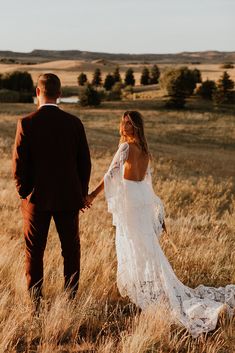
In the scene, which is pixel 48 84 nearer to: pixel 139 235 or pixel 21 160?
pixel 21 160

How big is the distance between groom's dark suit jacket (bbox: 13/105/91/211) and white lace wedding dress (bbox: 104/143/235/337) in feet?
2.63

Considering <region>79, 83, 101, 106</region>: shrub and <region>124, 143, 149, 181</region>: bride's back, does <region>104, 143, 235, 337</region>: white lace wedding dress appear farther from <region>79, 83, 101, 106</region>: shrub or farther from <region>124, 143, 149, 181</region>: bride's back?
<region>79, 83, 101, 106</region>: shrub

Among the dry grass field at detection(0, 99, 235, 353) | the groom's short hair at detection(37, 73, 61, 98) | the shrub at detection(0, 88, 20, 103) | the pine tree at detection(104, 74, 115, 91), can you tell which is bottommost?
the shrub at detection(0, 88, 20, 103)

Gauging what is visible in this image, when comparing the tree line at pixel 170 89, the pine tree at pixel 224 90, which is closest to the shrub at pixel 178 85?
the tree line at pixel 170 89

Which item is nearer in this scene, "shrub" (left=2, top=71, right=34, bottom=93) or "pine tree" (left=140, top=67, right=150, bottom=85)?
"shrub" (left=2, top=71, right=34, bottom=93)

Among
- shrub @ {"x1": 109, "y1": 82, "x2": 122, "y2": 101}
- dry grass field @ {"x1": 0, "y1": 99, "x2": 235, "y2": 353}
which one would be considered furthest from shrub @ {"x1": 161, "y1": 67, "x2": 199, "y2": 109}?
dry grass field @ {"x1": 0, "y1": 99, "x2": 235, "y2": 353}

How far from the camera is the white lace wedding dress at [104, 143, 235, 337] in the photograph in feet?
15.2

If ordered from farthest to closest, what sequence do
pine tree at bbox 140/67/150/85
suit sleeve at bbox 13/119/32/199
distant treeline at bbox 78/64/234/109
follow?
pine tree at bbox 140/67/150/85 < distant treeline at bbox 78/64/234/109 < suit sleeve at bbox 13/119/32/199

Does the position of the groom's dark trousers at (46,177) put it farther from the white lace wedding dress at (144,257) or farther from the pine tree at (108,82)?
the pine tree at (108,82)

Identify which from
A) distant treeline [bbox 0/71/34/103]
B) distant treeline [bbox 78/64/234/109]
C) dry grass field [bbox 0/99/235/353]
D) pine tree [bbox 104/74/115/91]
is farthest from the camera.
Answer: pine tree [bbox 104/74/115/91]

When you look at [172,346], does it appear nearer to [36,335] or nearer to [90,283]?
[36,335]

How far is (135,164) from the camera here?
4.95 metres

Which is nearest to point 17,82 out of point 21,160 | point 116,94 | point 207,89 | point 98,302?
point 116,94

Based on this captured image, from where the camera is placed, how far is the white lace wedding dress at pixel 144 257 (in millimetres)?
Result: 4637
